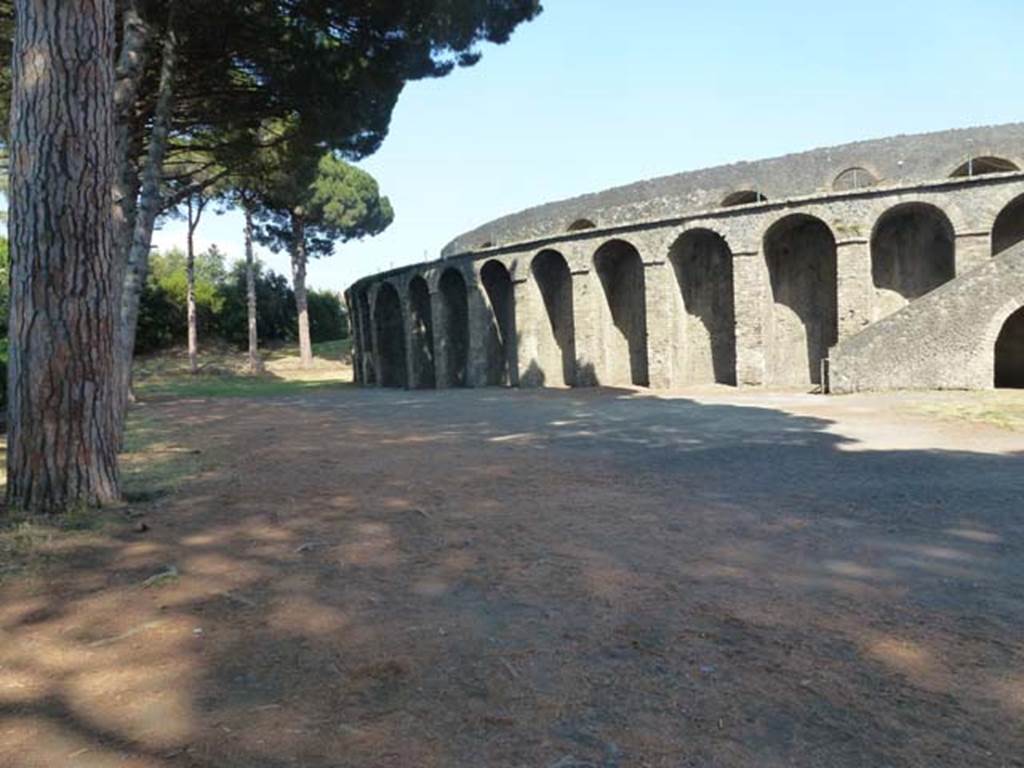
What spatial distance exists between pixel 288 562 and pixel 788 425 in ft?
24.9

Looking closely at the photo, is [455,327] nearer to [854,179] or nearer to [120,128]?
[854,179]

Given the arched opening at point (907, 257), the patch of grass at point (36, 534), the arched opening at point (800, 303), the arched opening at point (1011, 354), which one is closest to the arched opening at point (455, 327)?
the arched opening at point (800, 303)

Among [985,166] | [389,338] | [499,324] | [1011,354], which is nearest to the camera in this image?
[1011,354]

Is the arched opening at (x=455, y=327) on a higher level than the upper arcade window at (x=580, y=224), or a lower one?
lower

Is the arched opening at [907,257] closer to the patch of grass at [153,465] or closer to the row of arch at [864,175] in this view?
the row of arch at [864,175]

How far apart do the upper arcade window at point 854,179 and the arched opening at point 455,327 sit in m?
11.8

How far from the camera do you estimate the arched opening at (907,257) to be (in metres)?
16.4

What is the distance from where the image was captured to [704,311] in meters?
19.2

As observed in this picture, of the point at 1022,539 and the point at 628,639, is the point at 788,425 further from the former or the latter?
the point at 628,639

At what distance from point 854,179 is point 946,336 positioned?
9388 mm

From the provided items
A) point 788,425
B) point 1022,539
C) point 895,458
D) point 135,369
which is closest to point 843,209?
point 788,425

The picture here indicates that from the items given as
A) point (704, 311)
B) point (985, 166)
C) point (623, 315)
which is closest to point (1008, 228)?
point (985, 166)

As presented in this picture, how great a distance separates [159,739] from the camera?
84.7 inches

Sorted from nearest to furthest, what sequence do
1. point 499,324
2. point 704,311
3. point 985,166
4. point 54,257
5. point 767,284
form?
point 54,257 → point 767,284 → point 704,311 → point 985,166 → point 499,324
